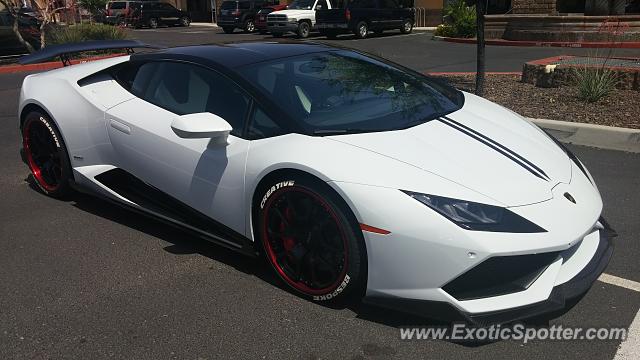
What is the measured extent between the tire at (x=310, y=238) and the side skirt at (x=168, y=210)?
20 centimetres

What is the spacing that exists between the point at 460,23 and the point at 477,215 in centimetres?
1868

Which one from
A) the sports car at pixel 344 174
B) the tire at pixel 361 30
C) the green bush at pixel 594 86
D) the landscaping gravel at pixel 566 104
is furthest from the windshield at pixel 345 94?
the tire at pixel 361 30

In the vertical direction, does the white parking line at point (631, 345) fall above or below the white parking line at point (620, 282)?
below

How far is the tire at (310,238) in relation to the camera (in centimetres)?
280

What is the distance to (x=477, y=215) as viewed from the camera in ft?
8.50

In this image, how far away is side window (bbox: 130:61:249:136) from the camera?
11.1ft

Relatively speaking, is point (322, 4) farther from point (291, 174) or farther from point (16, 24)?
point (291, 174)

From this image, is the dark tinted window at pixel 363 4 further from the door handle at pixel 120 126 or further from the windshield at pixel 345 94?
the door handle at pixel 120 126

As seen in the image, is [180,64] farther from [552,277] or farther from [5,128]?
[5,128]

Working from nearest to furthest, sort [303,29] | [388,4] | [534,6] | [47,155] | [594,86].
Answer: [47,155] → [594,86] → [534,6] → [303,29] → [388,4]

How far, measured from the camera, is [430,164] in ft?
9.27

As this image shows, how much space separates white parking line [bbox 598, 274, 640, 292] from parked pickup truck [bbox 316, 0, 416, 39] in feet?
63.9

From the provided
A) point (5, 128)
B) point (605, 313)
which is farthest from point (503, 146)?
point (5, 128)

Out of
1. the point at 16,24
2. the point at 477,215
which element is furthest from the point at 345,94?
the point at 16,24
